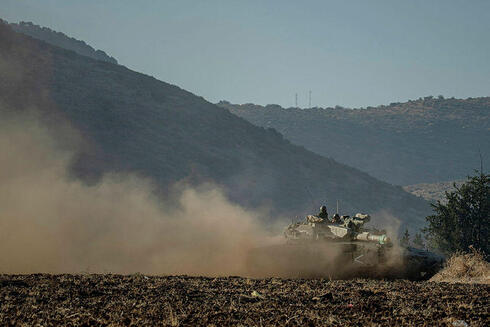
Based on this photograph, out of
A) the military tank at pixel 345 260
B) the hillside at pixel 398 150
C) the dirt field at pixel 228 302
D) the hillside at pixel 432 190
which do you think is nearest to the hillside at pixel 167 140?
the hillside at pixel 432 190

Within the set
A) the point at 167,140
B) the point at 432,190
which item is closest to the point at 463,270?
the point at 167,140

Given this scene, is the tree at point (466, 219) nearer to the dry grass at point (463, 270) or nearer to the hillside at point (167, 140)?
the dry grass at point (463, 270)

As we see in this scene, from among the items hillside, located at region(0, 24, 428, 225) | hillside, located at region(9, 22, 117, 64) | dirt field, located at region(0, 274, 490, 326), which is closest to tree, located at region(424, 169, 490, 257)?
dirt field, located at region(0, 274, 490, 326)

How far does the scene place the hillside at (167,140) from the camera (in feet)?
260

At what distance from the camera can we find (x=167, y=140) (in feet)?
285

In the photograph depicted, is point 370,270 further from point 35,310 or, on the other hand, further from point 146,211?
point 146,211

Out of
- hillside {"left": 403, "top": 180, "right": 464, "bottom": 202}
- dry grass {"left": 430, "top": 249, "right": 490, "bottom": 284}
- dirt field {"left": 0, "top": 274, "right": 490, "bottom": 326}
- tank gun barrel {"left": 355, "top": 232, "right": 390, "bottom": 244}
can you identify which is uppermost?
hillside {"left": 403, "top": 180, "right": 464, "bottom": 202}

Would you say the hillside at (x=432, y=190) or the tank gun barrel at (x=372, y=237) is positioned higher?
the hillside at (x=432, y=190)

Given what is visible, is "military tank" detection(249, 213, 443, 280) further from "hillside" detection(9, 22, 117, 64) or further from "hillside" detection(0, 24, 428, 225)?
"hillside" detection(9, 22, 117, 64)

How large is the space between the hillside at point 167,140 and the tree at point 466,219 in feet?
135

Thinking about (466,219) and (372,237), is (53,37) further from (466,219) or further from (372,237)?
(372,237)

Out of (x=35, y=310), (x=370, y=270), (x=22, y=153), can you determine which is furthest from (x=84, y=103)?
(x=35, y=310)

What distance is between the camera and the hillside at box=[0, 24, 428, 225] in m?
79.2

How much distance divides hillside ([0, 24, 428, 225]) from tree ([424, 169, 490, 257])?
4118cm
